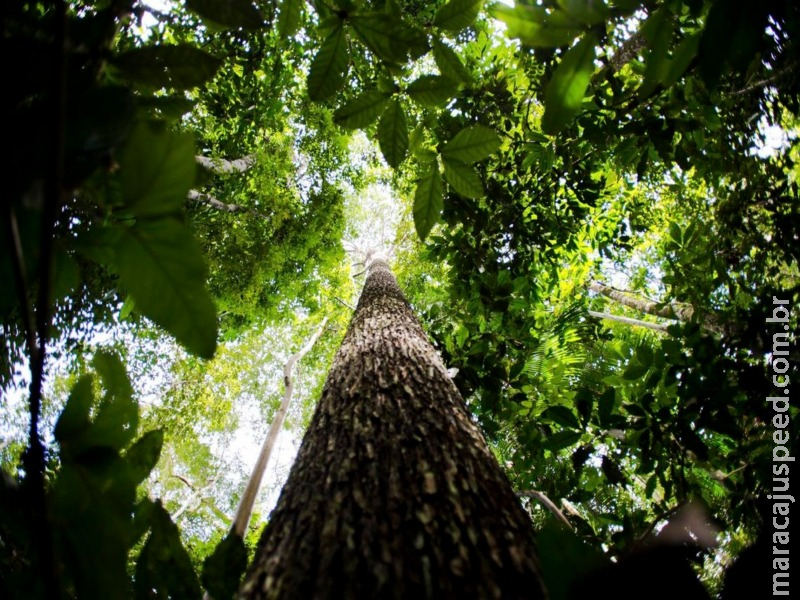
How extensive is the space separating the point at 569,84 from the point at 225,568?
92cm

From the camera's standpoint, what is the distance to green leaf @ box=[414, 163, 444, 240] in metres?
0.90

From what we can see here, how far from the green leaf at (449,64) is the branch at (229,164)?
167 inches

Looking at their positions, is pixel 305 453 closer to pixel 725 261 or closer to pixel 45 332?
Result: pixel 45 332

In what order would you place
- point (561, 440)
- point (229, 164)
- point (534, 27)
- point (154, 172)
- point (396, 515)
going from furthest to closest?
1. point (229, 164)
2. point (561, 440)
3. point (396, 515)
4. point (534, 27)
5. point (154, 172)

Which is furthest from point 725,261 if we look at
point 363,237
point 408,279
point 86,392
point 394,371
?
point 363,237

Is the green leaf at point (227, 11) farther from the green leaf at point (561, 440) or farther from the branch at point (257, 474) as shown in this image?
the branch at point (257, 474)

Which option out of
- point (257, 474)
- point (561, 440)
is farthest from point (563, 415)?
point (257, 474)

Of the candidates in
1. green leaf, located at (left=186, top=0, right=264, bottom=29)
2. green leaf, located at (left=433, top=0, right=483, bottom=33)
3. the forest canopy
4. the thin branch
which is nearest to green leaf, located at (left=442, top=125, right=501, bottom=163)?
the forest canopy

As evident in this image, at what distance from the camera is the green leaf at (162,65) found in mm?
501

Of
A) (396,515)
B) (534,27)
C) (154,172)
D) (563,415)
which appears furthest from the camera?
(563,415)

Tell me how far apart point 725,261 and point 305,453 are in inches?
110

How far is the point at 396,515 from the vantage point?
2.78ft

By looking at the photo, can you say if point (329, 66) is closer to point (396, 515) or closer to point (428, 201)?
point (428, 201)

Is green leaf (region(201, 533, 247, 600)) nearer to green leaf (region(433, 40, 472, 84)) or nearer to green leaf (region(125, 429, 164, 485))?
green leaf (region(125, 429, 164, 485))
